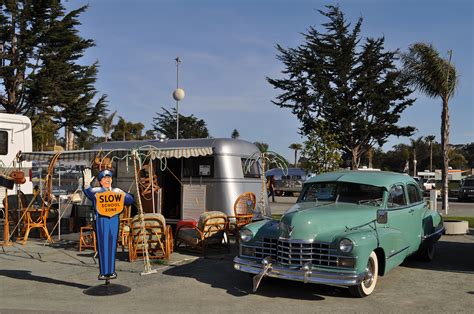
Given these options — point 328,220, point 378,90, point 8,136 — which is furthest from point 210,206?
point 378,90

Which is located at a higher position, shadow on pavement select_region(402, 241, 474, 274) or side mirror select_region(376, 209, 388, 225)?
side mirror select_region(376, 209, 388, 225)

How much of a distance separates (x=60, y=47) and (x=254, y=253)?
2220 cm

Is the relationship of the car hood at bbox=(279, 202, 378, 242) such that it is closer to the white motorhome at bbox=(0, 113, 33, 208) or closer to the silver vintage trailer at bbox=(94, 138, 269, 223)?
the silver vintage trailer at bbox=(94, 138, 269, 223)

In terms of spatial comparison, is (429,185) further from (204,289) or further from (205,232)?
(204,289)

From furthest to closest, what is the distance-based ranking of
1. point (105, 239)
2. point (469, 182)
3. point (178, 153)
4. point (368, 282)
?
point (469, 182) < point (178, 153) < point (105, 239) < point (368, 282)

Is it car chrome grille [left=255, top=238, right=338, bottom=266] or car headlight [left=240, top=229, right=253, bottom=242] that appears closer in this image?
car chrome grille [left=255, top=238, right=338, bottom=266]

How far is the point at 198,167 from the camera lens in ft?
39.3

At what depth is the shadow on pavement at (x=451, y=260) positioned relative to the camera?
340 inches

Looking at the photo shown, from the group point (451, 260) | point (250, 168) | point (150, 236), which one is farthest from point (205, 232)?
point (451, 260)

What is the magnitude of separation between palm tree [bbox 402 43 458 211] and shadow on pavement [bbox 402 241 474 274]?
7.62 metres

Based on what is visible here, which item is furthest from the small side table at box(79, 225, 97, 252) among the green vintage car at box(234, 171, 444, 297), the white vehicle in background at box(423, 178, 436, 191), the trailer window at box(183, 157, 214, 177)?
the white vehicle in background at box(423, 178, 436, 191)

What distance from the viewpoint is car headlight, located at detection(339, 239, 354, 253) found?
20.2 feet

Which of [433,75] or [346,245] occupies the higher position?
[433,75]

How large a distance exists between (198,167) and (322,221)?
5.77 m
